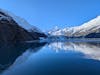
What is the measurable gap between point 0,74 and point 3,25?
377 ft

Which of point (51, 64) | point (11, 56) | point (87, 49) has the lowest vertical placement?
point (51, 64)

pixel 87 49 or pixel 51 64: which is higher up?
pixel 87 49

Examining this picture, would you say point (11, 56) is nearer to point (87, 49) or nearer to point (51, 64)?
point (51, 64)

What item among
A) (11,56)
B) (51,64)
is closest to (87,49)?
(11,56)

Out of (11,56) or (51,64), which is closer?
(51,64)

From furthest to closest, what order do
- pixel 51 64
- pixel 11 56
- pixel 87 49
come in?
pixel 87 49 < pixel 11 56 < pixel 51 64

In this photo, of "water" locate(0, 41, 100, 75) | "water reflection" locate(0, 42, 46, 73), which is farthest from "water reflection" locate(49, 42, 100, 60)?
"water reflection" locate(0, 42, 46, 73)

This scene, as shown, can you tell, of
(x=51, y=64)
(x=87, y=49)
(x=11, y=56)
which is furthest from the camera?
(x=87, y=49)

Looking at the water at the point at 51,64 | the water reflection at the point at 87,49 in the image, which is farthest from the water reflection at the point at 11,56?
the water reflection at the point at 87,49

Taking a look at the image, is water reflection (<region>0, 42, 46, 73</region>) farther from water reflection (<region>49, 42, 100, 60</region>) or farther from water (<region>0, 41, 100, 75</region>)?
water reflection (<region>49, 42, 100, 60</region>)

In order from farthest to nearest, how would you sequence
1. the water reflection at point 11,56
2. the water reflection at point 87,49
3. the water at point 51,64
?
the water reflection at point 87,49
the water reflection at point 11,56
the water at point 51,64

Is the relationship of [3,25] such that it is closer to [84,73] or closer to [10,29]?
[10,29]

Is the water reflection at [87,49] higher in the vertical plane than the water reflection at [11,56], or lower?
higher

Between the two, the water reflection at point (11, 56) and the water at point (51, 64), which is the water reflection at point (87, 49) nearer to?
the water at point (51, 64)
